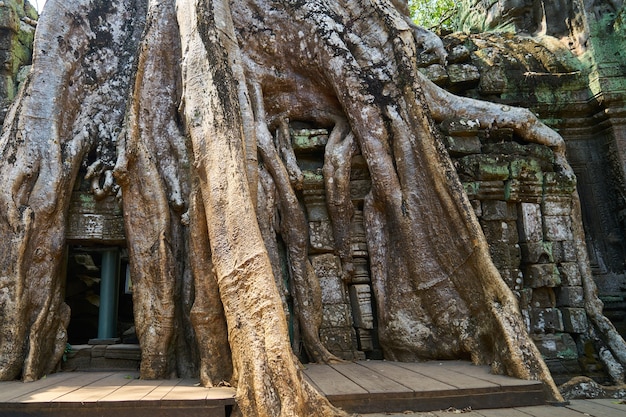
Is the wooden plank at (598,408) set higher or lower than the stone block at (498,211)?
lower

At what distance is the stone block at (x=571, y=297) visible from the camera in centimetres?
407

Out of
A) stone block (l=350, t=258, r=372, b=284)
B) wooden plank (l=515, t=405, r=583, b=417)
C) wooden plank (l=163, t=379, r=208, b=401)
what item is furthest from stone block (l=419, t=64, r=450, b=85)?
wooden plank (l=163, t=379, r=208, b=401)

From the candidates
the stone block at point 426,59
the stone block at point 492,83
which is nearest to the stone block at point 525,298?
the stone block at point 492,83

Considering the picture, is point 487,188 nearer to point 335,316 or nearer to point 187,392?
point 335,316

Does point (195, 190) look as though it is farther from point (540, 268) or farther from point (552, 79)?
point (552, 79)

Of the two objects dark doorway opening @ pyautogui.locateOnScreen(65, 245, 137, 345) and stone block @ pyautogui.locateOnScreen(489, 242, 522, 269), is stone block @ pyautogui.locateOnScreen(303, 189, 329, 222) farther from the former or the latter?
dark doorway opening @ pyautogui.locateOnScreen(65, 245, 137, 345)

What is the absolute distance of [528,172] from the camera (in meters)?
4.16

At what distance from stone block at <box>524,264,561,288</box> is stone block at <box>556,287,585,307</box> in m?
0.13

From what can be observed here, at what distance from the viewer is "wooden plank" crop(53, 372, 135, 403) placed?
94.1 inches

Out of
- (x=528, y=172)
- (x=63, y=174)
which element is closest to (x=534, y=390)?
(x=528, y=172)

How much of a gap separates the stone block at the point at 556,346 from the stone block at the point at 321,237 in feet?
5.82

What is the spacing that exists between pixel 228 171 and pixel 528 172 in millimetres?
2645

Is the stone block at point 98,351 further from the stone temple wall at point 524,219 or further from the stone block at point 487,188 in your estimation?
the stone block at point 487,188

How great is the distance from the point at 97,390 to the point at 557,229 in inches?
143
